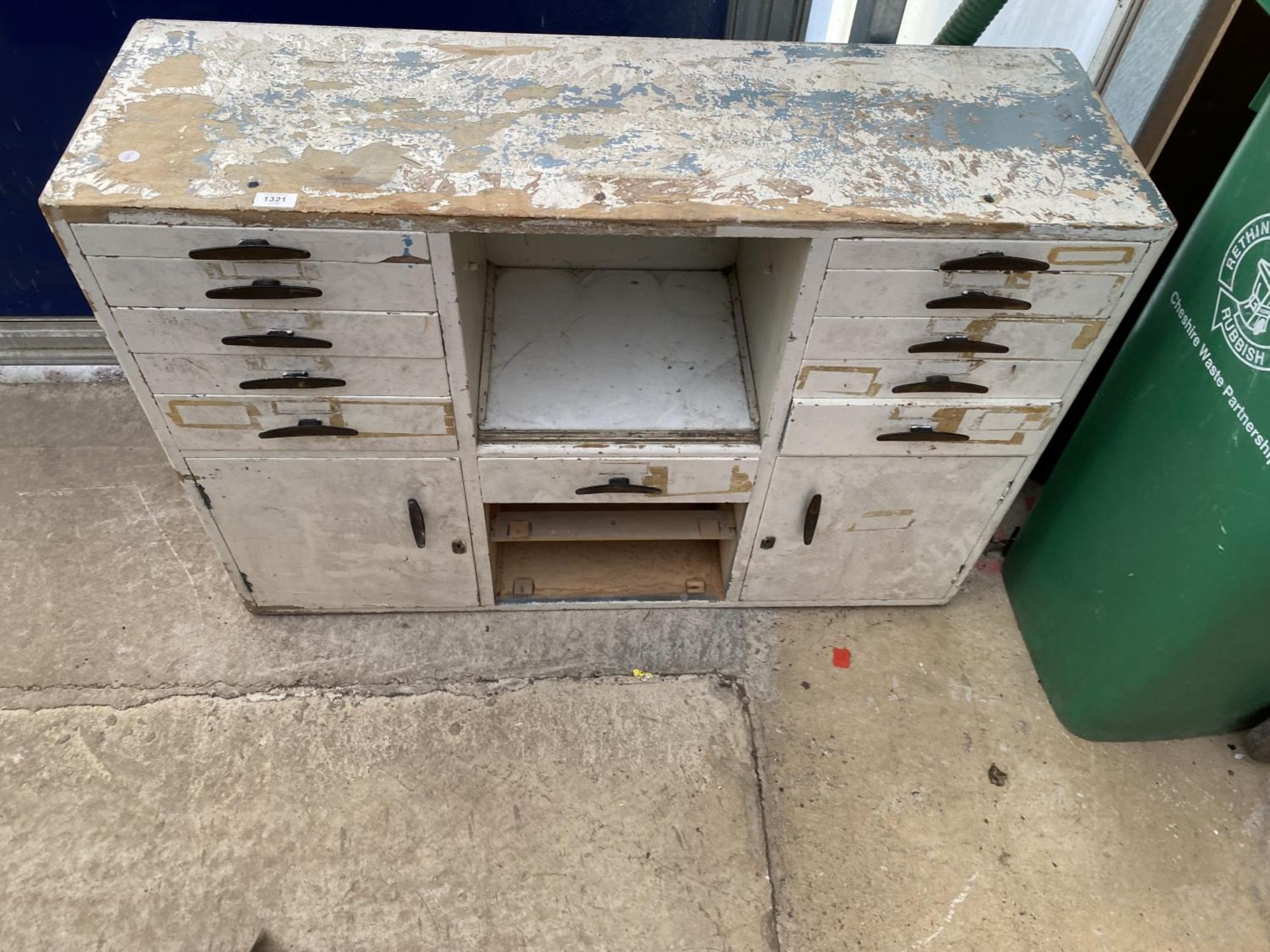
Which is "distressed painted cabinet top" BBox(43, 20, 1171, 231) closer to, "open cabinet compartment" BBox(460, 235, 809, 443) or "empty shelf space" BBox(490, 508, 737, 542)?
"open cabinet compartment" BBox(460, 235, 809, 443)

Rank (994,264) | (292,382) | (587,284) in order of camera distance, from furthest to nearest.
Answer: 1. (587,284)
2. (292,382)
3. (994,264)

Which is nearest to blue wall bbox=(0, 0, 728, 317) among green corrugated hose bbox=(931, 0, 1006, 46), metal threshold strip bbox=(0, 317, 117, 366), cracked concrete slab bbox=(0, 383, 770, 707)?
metal threshold strip bbox=(0, 317, 117, 366)

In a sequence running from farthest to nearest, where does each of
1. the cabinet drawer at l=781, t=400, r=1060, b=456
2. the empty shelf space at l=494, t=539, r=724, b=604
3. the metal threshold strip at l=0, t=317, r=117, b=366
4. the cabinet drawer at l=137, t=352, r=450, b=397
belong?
the metal threshold strip at l=0, t=317, r=117, b=366 < the empty shelf space at l=494, t=539, r=724, b=604 < the cabinet drawer at l=781, t=400, r=1060, b=456 < the cabinet drawer at l=137, t=352, r=450, b=397

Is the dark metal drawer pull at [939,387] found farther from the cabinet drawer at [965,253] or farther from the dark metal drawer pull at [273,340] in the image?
the dark metal drawer pull at [273,340]

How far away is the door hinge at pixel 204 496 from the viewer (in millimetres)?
1811

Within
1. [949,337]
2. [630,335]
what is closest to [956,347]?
[949,337]

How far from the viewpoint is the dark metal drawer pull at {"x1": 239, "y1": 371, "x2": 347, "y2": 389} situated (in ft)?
5.24

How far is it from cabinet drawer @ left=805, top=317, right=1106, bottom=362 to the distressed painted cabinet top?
0.20 meters

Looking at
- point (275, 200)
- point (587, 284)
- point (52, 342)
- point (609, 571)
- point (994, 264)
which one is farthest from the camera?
point (52, 342)

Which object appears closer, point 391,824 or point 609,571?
point 391,824

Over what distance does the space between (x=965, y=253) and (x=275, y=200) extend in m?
1.13

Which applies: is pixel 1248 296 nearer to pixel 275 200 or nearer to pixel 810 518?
pixel 810 518

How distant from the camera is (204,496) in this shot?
1839mm

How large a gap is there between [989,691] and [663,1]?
193cm
